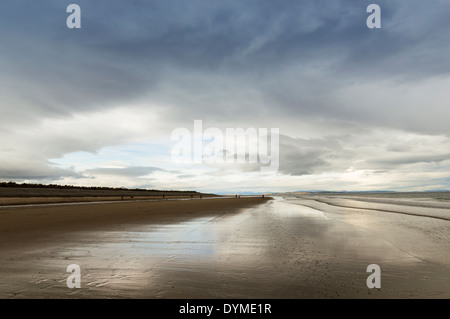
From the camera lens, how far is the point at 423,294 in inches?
239

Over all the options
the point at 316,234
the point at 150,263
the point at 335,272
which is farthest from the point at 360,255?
the point at 150,263

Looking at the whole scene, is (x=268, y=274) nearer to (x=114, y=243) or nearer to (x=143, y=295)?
(x=143, y=295)

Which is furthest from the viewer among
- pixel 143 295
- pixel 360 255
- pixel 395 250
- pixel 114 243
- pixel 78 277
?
pixel 114 243

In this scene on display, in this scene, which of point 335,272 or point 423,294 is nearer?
point 423,294

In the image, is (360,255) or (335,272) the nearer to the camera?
(335,272)

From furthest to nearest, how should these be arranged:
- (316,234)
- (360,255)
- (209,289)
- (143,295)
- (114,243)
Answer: (316,234) → (114,243) → (360,255) → (209,289) → (143,295)

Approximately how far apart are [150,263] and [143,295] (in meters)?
2.72

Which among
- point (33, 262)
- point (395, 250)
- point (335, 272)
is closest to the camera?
point (335, 272)
